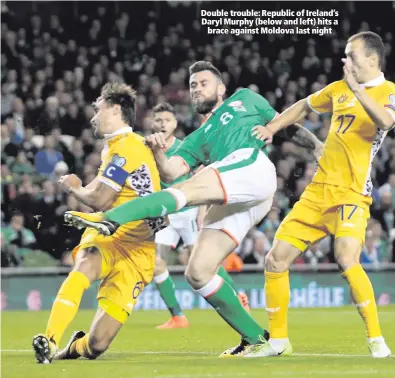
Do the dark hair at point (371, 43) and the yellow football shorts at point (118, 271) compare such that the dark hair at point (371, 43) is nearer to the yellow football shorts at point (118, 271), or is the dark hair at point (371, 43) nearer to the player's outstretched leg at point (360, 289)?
the player's outstretched leg at point (360, 289)

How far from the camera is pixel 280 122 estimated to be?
7328 mm

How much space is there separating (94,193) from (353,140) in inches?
72.8

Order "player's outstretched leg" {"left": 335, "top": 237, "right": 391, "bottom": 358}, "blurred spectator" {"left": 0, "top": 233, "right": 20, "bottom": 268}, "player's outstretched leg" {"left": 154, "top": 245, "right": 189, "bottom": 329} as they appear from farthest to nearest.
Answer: "blurred spectator" {"left": 0, "top": 233, "right": 20, "bottom": 268} < "player's outstretched leg" {"left": 154, "top": 245, "right": 189, "bottom": 329} < "player's outstretched leg" {"left": 335, "top": 237, "right": 391, "bottom": 358}

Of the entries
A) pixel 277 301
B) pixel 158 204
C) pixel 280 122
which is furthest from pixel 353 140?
pixel 158 204

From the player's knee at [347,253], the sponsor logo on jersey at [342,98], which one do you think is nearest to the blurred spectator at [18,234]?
the sponsor logo on jersey at [342,98]

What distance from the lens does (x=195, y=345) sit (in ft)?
28.3

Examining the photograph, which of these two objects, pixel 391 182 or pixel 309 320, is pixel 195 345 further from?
pixel 391 182

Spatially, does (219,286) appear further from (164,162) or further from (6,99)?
(6,99)

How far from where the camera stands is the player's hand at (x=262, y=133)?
283 inches

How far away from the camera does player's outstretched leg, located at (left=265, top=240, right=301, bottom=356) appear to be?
23.7 feet

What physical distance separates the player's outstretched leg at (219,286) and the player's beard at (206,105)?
3.18 feet

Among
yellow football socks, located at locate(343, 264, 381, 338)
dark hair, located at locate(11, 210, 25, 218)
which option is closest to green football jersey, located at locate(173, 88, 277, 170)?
yellow football socks, located at locate(343, 264, 381, 338)

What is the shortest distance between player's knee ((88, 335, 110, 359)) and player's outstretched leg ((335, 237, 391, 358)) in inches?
67.7

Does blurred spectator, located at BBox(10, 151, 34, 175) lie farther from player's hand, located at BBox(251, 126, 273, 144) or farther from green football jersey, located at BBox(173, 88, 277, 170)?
player's hand, located at BBox(251, 126, 273, 144)
